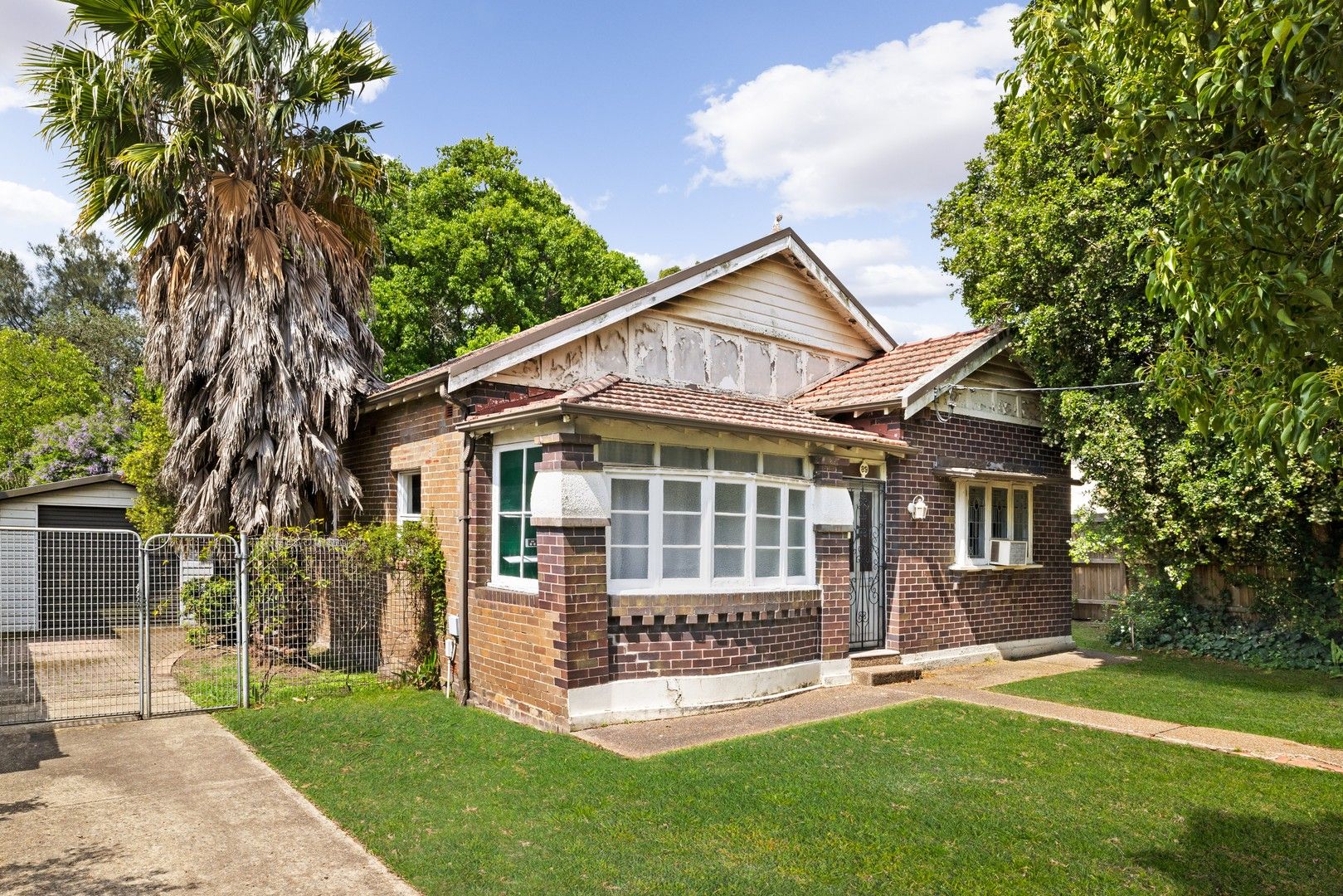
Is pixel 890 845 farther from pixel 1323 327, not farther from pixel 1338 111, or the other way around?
pixel 1338 111

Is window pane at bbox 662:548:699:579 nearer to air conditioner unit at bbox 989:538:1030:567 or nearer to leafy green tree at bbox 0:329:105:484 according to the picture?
air conditioner unit at bbox 989:538:1030:567

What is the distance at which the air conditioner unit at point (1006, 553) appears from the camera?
13.1 meters

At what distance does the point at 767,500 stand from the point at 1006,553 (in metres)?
5.02

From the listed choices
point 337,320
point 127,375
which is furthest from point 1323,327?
point 127,375

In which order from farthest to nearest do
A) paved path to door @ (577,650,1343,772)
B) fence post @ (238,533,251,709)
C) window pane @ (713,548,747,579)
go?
window pane @ (713,548,747,579), fence post @ (238,533,251,709), paved path to door @ (577,650,1343,772)

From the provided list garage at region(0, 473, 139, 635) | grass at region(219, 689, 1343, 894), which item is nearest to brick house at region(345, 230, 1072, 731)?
grass at region(219, 689, 1343, 894)

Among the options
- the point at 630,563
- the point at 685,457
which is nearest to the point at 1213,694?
the point at 685,457

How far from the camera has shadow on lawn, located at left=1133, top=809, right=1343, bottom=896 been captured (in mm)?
5137

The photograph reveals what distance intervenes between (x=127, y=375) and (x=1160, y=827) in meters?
41.0

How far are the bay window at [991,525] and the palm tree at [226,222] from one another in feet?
29.9

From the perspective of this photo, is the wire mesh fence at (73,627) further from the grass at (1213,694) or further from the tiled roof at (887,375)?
the grass at (1213,694)

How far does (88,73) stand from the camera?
37.7ft

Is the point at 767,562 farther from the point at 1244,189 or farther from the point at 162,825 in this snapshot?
the point at 1244,189

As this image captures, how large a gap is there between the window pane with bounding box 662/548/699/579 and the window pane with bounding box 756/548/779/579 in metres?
0.90
